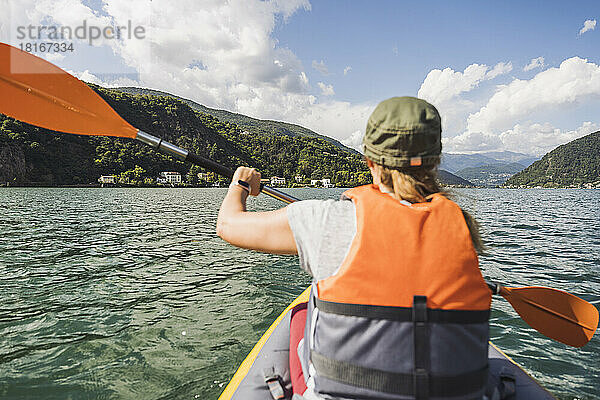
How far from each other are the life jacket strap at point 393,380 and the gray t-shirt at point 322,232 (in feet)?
1.18

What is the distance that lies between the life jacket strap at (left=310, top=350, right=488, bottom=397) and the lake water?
77 centimetres

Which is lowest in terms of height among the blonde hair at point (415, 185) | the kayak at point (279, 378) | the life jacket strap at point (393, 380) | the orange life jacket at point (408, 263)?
the kayak at point (279, 378)

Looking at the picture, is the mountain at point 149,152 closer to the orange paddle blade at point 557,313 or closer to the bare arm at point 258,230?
the orange paddle blade at point 557,313

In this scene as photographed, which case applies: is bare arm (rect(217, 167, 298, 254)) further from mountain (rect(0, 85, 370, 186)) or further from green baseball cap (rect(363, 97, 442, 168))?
mountain (rect(0, 85, 370, 186))

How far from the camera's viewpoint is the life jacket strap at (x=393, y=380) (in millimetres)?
1436

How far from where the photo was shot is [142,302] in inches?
238

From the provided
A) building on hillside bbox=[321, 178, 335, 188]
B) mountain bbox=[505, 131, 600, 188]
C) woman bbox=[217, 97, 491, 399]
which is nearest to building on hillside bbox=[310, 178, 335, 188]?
building on hillside bbox=[321, 178, 335, 188]

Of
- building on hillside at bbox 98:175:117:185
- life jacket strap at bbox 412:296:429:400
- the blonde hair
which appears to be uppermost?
building on hillside at bbox 98:175:117:185

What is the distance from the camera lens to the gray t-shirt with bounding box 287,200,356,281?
1.51 meters

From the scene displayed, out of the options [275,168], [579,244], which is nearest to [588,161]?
[275,168]

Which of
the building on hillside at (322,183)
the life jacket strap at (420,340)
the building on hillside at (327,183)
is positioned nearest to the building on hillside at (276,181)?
the building on hillside at (322,183)

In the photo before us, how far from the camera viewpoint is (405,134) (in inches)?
62.9

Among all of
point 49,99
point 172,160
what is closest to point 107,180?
point 172,160

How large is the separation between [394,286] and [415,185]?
1.59 feet
